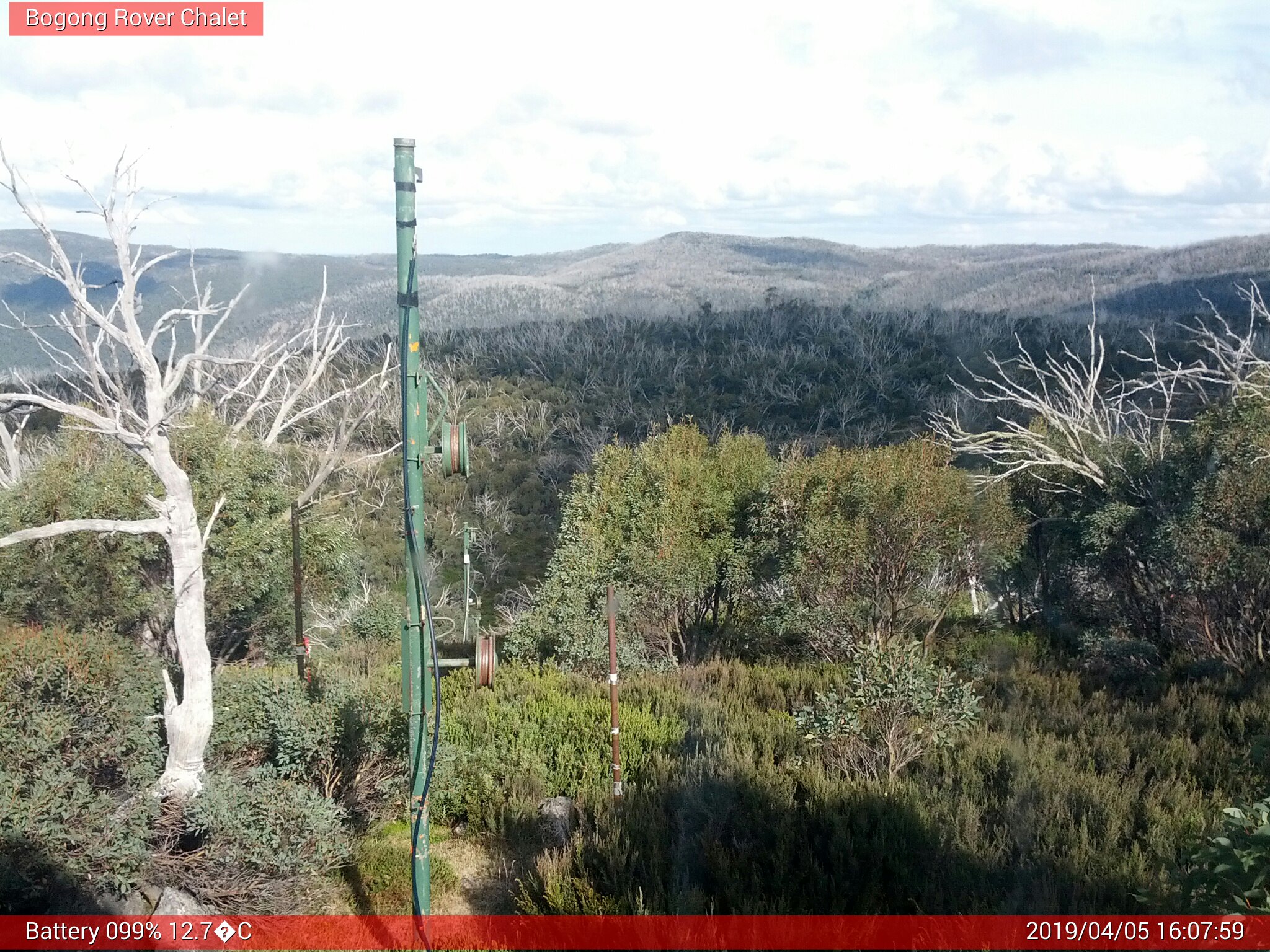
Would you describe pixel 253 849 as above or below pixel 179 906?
above

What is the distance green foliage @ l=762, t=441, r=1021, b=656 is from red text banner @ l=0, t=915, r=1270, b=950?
887 cm

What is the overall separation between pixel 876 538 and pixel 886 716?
6486mm

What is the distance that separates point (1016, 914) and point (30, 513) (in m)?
11.4

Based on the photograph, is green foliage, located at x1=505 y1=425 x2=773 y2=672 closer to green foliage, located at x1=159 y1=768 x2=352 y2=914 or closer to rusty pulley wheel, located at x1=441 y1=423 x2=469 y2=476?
green foliage, located at x1=159 y1=768 x2=352 y2=914

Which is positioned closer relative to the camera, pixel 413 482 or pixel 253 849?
pixel 413 482

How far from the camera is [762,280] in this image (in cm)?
8856

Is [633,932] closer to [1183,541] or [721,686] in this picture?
[721,686]

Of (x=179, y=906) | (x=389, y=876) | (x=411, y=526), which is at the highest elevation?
(x=411, y=526)

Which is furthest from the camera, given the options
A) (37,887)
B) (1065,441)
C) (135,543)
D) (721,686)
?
(1065,441)

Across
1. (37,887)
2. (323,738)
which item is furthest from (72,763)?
(323,738)

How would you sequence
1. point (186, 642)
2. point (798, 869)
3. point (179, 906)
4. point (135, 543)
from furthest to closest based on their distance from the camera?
point (135, 543) → point (186, 642) → point (179, 906) → point (798, 869)

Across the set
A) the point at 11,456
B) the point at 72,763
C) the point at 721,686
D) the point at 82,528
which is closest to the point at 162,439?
the point at 82,528

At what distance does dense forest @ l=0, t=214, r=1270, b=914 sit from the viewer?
6.06 meters

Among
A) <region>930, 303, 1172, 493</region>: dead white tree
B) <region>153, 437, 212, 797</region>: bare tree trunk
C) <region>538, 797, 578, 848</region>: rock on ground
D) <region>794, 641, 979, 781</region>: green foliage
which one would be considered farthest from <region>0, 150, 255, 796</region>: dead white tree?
<region>930, 303, 1172, 493</region>: dead white tree
